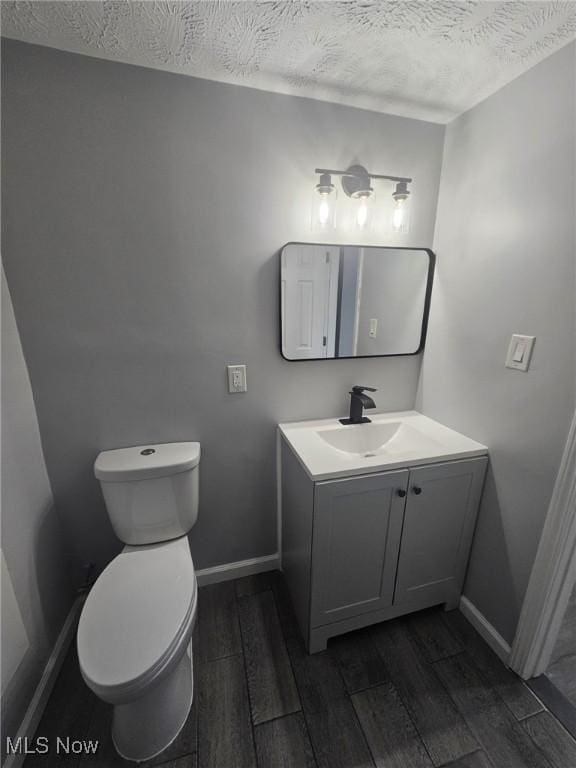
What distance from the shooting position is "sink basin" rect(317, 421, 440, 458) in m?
1.51

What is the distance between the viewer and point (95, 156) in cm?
Result: 113

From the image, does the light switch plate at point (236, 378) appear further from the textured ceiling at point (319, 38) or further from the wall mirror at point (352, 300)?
the textured ceiling at point (319, 38)

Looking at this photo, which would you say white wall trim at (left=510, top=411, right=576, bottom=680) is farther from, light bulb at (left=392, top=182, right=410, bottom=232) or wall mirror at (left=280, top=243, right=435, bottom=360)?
light bulb at (left=392, top=182, right=410, bottom=232)

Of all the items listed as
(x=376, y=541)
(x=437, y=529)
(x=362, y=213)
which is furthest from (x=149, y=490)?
(x=362, y=213)

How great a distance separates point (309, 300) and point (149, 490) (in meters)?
1.06

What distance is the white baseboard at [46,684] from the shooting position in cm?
101

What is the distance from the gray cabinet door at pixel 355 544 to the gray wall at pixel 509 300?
1.41 feet

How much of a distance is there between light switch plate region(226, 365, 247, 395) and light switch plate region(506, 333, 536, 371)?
1.08 meters

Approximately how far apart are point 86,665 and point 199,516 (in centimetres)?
72

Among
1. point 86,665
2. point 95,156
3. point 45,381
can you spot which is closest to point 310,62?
point 95,156

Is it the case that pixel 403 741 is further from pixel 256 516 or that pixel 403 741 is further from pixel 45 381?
pixel 45 381

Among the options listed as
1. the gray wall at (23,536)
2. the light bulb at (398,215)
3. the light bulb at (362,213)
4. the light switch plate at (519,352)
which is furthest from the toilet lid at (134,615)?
the light bulb at (398,215)

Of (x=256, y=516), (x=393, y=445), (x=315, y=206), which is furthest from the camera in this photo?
(x=256, y=516)

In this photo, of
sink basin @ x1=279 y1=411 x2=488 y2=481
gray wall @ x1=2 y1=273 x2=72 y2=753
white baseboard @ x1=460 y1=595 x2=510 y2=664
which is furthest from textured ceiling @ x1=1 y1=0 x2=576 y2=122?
white baseboard @ x1=460 y1=595 x2=510 y2=664
